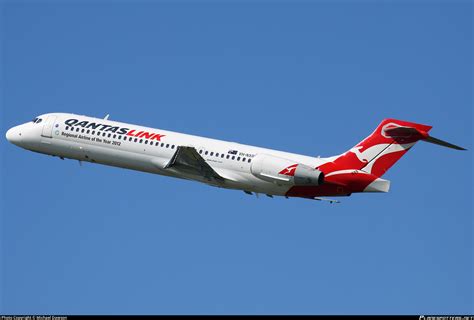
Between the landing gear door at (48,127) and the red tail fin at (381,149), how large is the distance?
16157 millimetres

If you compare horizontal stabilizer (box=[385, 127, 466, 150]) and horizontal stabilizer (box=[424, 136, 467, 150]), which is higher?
horizontal stabilizer (box=[385, 127, 466, 150])

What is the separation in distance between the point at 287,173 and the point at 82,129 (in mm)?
12851

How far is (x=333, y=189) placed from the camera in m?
58.8

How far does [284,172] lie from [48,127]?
14984 mm

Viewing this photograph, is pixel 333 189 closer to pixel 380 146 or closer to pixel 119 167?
pixel 380 146

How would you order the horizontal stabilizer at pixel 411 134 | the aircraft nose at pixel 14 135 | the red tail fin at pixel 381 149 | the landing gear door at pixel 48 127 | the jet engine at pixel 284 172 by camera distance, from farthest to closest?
the aircraft nose at pixel 14 135 → the landing gear door at pixel 48 127 → the jet engine at pixel 284 172 → the red tail fin at pixel 381 149 → the horizontal stabilizer at pixel 411 134

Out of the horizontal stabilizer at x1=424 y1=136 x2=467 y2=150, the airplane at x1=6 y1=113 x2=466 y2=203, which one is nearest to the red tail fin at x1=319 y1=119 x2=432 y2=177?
the airplane at x1=6 y1=113 x2=466 y2=203

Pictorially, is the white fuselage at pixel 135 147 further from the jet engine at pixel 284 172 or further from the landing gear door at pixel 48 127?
the jet engine at pixel 284 172

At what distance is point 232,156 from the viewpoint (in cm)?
6075

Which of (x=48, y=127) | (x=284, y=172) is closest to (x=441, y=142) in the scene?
(x=284, y=172)

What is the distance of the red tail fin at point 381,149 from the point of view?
58094 mm

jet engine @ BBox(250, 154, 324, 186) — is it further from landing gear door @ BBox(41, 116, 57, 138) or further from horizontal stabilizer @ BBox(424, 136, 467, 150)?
landing gear door @ BBox(41, 116, 57, 138)

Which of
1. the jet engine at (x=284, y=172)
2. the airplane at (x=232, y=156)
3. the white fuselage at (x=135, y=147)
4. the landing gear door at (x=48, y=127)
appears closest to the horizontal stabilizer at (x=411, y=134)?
the airplane at (x=232, y=156)

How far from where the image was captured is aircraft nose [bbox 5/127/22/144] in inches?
2672
